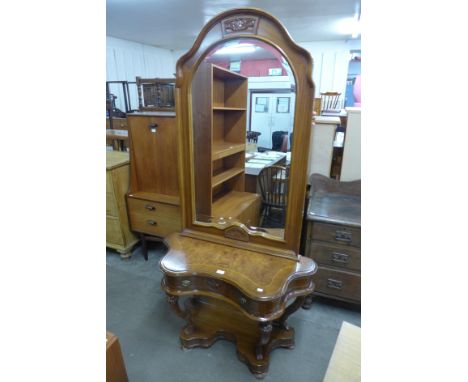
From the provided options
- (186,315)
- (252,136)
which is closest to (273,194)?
(252,136)

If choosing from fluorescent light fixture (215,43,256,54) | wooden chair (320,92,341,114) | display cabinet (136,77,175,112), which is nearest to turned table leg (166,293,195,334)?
fluorescent light fixture (215,43,256,54)

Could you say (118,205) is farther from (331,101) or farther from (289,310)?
(331,101)

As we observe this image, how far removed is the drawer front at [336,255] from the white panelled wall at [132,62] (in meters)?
5.00

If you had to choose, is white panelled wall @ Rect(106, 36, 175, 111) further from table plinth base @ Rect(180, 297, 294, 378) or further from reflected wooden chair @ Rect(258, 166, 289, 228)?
table plinth base @ Rect(180, 297, 294, 378)

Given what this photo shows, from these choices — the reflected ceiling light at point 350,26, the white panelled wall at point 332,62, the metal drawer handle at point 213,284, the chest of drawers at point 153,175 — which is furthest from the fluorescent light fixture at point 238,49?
the white panelled wall at point 332,62

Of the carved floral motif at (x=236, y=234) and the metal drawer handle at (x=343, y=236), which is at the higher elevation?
the carved floral motif at (x=236, y=234)

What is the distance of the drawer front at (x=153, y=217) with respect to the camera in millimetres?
1853

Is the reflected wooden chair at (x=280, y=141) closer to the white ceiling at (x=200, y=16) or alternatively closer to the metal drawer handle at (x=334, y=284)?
the metal drawer handle at (x=334, y=284)

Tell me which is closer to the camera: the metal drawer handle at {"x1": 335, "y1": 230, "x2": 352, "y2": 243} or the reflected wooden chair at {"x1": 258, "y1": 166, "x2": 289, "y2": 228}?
the reflected wooden chair at {"x1": 258, "y1": 166, "x2": 289, "y2": 228}

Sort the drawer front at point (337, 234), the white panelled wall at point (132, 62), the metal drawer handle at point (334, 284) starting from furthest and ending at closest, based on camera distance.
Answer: the white panelled wall at point (132, 62)
the metal drawer handle at point (334, 284)
the drawer front at point (337, 234)

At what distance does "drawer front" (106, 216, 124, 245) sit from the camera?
2.03 m

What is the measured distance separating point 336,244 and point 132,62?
5617mm

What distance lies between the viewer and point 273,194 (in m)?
1.25
